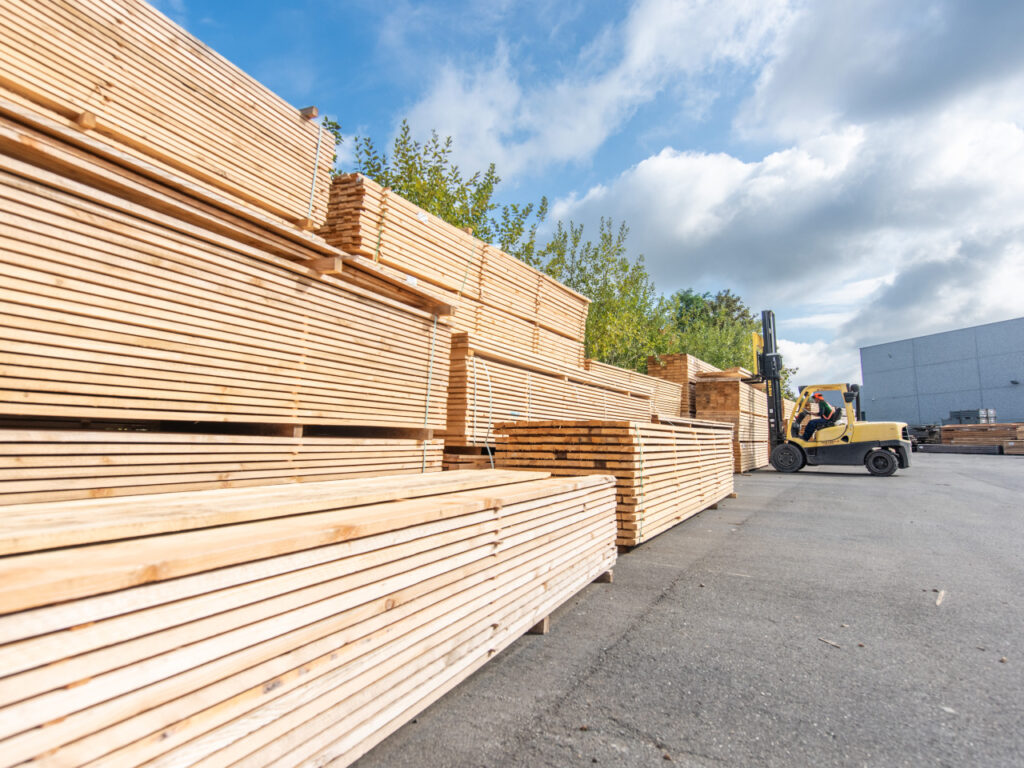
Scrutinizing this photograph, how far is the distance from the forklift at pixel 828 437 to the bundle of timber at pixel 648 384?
2470 millimetres

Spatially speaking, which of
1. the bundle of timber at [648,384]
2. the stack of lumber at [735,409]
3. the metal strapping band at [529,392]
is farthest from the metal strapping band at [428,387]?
the stack of lumber at [735,409]

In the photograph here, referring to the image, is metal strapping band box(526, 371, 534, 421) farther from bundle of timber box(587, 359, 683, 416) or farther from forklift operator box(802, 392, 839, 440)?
forklift operator box(802, 392, 839, 440)

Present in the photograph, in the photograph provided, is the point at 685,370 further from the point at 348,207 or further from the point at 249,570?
the point at 249,570

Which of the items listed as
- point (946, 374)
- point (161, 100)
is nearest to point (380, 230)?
point (161, 100)

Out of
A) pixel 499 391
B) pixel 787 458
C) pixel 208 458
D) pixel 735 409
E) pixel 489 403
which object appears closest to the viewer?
pixel 208 458

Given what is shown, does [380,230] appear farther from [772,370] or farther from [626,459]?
[772,370]

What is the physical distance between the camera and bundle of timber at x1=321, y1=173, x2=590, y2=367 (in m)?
5.79

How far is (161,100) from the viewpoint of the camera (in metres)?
4.18

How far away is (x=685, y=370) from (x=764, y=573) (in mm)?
12817

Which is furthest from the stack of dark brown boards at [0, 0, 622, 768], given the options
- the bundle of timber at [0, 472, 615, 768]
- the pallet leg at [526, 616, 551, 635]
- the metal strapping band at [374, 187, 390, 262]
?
the metal strapping band at [374, 187, 390, 262]

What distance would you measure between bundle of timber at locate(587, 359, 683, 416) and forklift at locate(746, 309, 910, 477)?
247cm

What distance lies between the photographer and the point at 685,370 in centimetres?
1703

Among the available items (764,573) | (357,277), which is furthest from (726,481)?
(357,277)

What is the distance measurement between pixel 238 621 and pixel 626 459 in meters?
4.23
